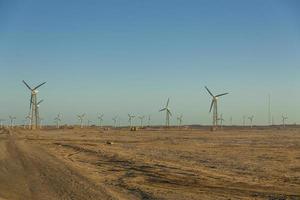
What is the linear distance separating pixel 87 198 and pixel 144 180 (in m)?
6.34

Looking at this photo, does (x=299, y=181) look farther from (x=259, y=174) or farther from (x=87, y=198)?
(x=87, y=198)

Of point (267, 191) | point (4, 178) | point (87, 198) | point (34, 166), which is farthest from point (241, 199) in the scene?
point (34, 166)

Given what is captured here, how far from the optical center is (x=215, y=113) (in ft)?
→ 471

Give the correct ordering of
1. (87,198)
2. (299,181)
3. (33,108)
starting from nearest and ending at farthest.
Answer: (87,198), (299,181), (33,108)

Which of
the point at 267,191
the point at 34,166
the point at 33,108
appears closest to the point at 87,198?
the point at 267,191

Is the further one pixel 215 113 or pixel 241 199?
pixel 215 113

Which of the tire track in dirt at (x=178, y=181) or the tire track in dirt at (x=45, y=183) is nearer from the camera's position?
the tire track in dirt at (x=45, y=183)

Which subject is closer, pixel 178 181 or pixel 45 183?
pixel 45 183

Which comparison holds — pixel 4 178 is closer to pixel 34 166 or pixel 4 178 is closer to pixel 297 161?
pixel 34 166

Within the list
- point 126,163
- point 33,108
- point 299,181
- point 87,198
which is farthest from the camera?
point 33,108

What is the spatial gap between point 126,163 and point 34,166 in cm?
596

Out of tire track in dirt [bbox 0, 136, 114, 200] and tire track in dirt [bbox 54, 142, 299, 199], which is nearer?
tire track in dirt [bbox 0, 136, 114, 200]

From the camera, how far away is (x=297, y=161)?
34.1 metres

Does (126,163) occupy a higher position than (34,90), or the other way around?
(34,90)
